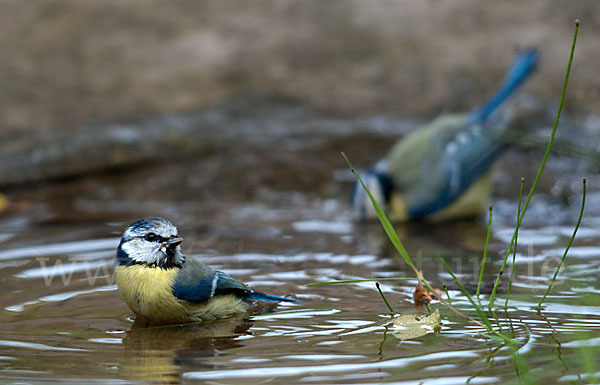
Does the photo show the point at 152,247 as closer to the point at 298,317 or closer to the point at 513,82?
the point at 298,317

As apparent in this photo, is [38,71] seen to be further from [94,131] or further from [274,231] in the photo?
[274,231]

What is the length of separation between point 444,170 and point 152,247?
2.85 metres

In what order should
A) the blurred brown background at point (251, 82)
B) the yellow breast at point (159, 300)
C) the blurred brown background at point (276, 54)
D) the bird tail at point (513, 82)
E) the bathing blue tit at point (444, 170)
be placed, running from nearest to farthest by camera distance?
the yellow breast at point (159, 300)
the bathing blue tit at point (444, 170)
the bird tail at point (513, 82)
the blurred brown background at point (251, 82)
the blurred brown background at point (276, 54)

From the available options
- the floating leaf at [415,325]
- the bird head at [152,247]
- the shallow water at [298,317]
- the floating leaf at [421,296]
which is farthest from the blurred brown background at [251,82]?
the floating leaf at [415,325]

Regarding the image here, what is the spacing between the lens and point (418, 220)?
5418 mm

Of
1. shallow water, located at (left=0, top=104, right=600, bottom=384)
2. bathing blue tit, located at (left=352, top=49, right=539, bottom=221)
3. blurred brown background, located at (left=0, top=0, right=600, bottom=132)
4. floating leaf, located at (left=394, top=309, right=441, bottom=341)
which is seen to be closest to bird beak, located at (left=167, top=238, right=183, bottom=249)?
shallow water, located at (left=0, top=104, right=600, bottom=384)

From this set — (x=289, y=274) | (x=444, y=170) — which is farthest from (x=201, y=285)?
(x=444, y=170)

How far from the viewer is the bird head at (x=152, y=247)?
3068 millimetres

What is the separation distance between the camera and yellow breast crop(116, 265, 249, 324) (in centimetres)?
296

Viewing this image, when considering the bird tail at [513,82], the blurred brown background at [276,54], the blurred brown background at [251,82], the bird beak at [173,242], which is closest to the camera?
the bird beak at [173,242]

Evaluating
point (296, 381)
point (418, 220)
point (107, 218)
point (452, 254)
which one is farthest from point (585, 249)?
point (107, 218)

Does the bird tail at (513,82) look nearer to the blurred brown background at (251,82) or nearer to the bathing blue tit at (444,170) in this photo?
the bathing blue tit at (444,170)

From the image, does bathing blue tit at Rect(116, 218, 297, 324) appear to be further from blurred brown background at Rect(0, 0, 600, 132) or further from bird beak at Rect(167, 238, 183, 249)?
blurred brown background at Rect(0, 0, 600, 132)

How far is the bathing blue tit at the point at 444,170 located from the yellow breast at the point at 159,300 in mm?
2241
